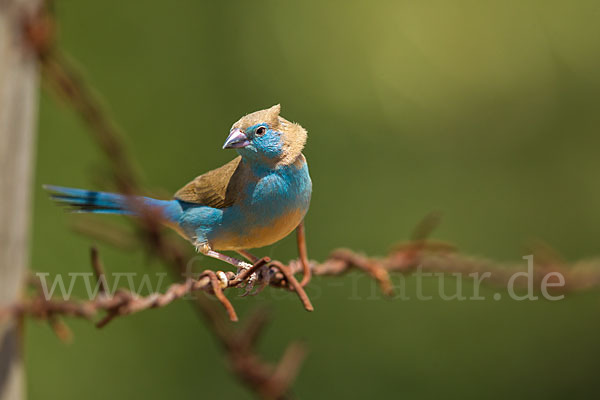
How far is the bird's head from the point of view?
1.17 meters

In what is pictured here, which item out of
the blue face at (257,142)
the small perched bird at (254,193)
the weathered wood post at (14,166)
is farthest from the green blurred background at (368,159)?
the blue face at (257,142)

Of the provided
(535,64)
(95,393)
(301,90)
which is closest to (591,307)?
(535,64)

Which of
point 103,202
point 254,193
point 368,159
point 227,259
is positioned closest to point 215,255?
point 227,259

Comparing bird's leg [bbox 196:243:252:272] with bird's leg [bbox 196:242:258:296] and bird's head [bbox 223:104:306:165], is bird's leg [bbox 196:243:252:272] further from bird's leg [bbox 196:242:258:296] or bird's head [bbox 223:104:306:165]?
bird's head [bbox 223:104:306:165]

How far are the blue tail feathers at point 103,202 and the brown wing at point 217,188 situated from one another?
58mm

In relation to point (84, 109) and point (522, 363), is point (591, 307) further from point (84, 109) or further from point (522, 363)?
point (84, 109)

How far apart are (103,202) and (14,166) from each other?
1.10 ft

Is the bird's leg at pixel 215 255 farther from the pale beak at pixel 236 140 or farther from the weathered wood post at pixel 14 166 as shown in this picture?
the weathered wood post at pixel 14 166

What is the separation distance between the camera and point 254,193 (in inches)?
50.8

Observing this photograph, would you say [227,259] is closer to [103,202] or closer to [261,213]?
[261,213]

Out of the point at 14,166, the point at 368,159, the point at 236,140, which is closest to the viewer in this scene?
the point at 236,140

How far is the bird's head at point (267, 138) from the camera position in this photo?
3.83ft

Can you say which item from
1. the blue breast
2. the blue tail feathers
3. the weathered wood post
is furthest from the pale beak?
the weathered wood post

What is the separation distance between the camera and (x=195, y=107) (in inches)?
168
